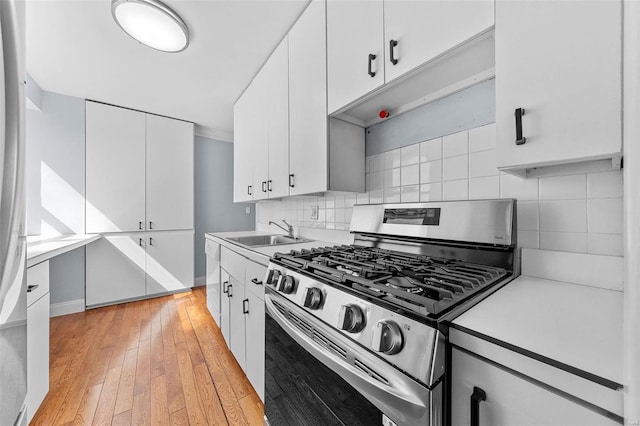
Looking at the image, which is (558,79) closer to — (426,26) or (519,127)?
(519,127)

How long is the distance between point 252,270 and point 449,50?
1397 millimetres

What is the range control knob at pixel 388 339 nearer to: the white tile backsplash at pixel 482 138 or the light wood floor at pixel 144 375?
the white tile backsplash at pixel 482 138

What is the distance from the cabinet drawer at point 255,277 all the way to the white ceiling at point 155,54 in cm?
167

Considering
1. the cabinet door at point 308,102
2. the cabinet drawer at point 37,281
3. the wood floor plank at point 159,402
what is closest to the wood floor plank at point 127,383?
the wood floor plank at point 159,402

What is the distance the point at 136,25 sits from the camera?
1.67 meters

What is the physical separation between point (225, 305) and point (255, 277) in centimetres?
78

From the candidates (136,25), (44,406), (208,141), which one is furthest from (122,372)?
(208,141)

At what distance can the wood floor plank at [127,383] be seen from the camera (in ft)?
4.74

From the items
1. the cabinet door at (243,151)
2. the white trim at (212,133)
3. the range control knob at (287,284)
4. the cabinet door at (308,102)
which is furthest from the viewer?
the white trim at (212,133)

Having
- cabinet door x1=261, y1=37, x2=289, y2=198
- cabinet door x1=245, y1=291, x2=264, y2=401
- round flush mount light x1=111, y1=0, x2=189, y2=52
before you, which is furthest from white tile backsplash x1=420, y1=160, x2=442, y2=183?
round flush mount light x1=111, y1=0, x2=189, y2=52

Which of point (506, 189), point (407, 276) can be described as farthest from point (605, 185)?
point (407, 276)

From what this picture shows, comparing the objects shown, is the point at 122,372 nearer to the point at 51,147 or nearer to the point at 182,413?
the point at 182,413

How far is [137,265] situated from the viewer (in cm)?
312

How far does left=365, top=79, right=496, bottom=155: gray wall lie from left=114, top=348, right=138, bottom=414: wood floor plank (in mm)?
2136
